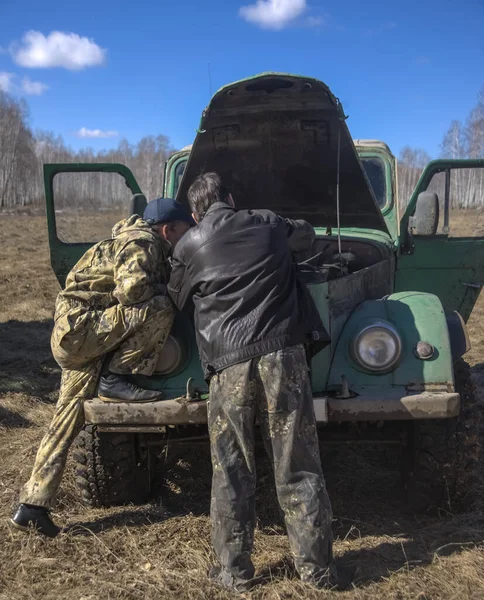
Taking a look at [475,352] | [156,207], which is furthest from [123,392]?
[475,352]

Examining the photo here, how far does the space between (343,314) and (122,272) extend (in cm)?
121

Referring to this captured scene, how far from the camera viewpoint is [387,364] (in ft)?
10.6

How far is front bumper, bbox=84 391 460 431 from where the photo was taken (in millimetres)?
3014

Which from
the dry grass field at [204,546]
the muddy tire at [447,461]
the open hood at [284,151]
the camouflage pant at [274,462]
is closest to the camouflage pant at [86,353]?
the dry grass field at [204,546]

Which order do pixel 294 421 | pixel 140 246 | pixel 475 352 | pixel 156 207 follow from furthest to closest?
pixel 475 352, pixel 156 207, pixel 140 246, pixel 294 421

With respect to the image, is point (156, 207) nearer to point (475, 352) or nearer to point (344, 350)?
point (344, 350)

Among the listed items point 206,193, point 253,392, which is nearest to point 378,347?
point 253,392

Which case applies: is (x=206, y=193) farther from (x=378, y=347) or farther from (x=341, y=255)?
(x=341, y=255)

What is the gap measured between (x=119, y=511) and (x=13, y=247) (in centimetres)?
1664

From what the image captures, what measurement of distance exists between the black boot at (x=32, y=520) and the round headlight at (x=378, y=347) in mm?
1750

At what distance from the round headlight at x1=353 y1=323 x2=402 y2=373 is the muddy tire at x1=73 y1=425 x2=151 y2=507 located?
1341 mm

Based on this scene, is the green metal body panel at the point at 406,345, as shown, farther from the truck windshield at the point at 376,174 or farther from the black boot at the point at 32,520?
the truck windshield at the point at 376,174

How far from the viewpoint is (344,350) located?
133 inches

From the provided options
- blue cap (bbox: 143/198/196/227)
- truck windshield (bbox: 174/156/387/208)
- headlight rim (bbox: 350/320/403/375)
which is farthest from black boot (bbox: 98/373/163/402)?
truck windshield (bbox: 174/156/387/208)
